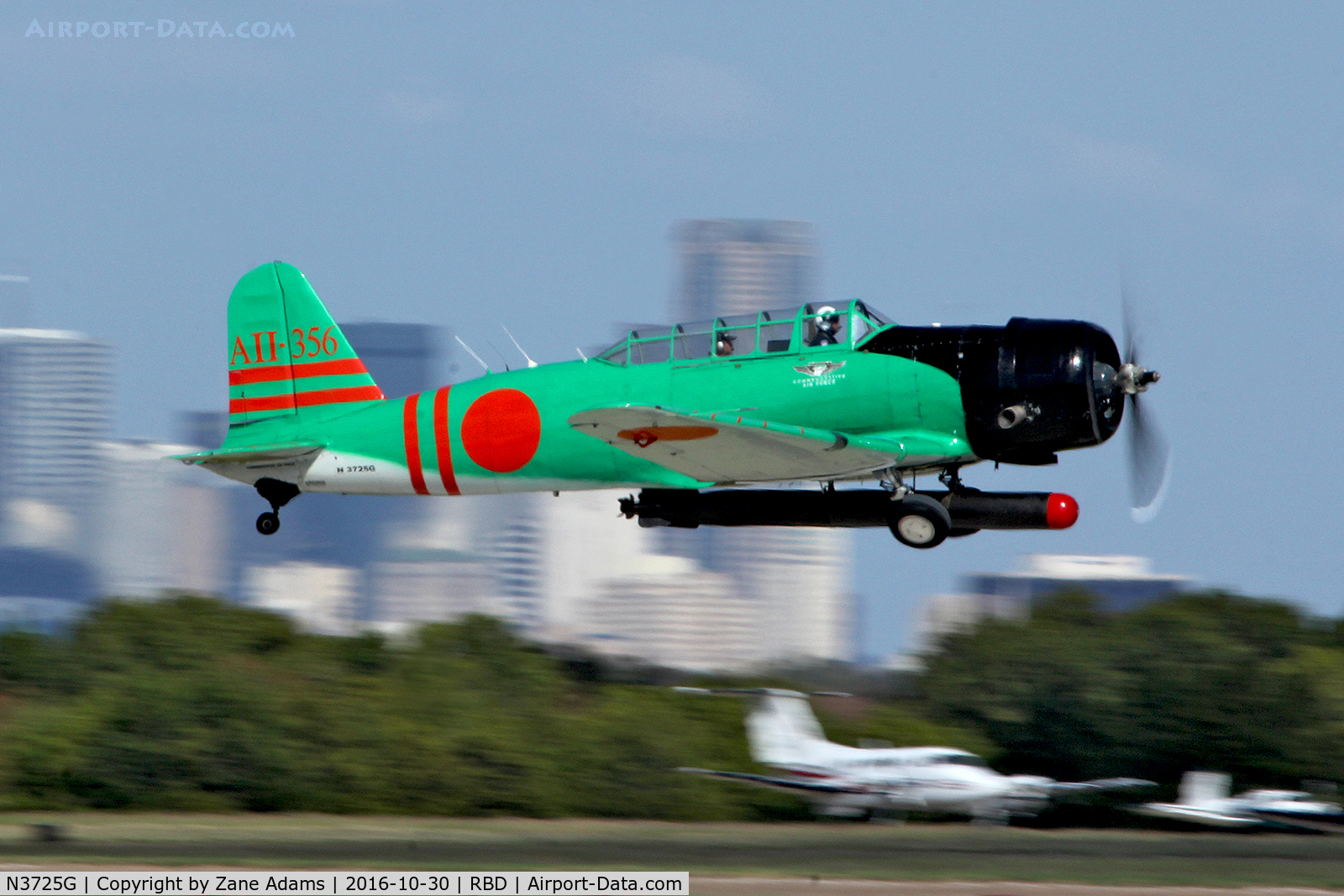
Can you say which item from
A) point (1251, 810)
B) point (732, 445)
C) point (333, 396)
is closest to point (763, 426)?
point (732, 445)

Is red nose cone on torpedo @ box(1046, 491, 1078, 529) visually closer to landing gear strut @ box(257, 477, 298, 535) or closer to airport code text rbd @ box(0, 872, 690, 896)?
airport code text rbd @ box(0, 872, 690, 896)

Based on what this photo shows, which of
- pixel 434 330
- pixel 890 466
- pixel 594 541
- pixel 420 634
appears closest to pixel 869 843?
pixel 890 466

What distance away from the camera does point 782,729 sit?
102ft

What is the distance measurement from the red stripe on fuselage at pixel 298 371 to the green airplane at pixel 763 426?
0.38 meters

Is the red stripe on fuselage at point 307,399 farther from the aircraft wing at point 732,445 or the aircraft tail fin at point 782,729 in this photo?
the aircraft tail fin at point 782,729

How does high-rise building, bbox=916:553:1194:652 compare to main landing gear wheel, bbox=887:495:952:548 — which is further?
high-rise building, bbox=916:553:1194:652

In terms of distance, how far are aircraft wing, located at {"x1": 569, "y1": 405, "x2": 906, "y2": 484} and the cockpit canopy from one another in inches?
28.6

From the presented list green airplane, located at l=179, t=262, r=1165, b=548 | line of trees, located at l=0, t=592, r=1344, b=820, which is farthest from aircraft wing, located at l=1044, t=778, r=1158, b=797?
green airplane, located at l=179, t=262, r=1165, b=548

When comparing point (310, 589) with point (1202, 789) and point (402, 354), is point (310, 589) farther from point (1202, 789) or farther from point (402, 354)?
point (1202, 789)

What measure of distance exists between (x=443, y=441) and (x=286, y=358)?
2.38 metres

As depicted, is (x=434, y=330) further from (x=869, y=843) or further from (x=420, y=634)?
(x=869, y=843)

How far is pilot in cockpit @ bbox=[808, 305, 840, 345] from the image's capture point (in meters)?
15.7

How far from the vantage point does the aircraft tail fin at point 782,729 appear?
3055 cm

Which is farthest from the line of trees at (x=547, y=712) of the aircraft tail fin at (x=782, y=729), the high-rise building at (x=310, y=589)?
the high-rise building at (x=310, y=589)
